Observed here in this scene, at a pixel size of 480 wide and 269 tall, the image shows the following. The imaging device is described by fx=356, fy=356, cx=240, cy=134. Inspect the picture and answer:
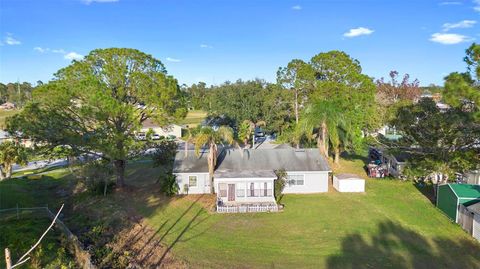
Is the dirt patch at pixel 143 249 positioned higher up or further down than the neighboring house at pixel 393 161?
further down

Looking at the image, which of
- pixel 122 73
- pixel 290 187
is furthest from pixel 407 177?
pixel 122 73

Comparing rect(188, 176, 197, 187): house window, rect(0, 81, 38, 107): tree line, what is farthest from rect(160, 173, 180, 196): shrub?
rect(0, 81, 38, 107): tree line

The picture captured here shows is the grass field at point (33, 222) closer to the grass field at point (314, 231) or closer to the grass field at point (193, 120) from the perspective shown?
the grass field at point (314, 231)

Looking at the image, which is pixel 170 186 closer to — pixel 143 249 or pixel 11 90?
pixel 143 249

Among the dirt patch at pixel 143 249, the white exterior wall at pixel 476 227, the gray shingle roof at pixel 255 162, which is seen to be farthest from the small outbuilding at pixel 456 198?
the dirt patch at pixel 143 249

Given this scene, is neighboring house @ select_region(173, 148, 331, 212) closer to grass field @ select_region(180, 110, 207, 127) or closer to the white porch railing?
the white porch railing
